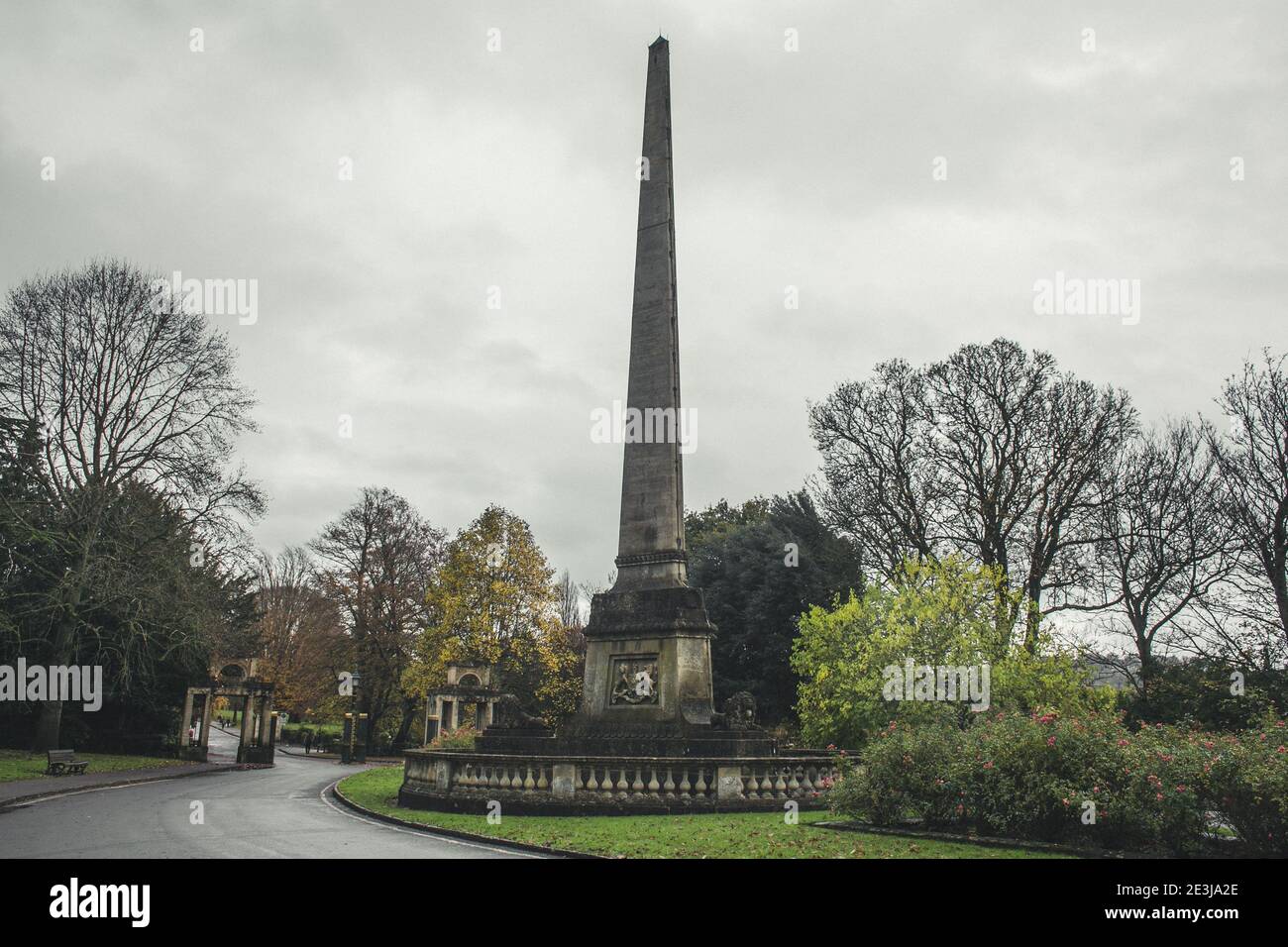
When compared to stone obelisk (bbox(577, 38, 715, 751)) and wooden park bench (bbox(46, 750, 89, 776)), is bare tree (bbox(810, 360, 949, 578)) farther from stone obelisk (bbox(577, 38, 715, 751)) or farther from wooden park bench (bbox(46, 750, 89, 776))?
wooden park bench (bbox(46, 750, 89, 776))

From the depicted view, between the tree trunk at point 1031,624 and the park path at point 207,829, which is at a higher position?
the tree trunk at point 1031,624

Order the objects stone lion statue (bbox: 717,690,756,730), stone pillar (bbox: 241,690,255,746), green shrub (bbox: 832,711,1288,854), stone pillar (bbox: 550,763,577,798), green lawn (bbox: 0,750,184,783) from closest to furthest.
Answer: green shrub (bbox: 832,711,1288,854) < stone pillar (bbox: 550,763,577,798) < stone lion statue (bbox: 717,690,756,730) < green lawn (bbox: 0,750,184,783) < stone pillar (bbox: 241,690,255,746)

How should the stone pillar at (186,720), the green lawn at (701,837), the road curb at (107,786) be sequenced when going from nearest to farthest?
the green lawn at (701,837)
the road curb at (107,786)
the stone pillar at (186,720)

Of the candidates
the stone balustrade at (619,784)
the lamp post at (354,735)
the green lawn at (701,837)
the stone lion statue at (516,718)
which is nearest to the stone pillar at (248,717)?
the lamp post at (354,735)

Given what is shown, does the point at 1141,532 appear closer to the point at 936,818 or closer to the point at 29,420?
the point at 936,818

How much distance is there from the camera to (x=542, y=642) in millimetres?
39000

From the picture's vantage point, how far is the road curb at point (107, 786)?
60.2ft

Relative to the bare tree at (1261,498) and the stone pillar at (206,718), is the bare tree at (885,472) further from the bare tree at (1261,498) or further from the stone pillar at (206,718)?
the stone pillar at (206,718)

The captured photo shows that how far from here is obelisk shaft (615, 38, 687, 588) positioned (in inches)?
752

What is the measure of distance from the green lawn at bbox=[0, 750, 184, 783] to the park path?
9.77 ft

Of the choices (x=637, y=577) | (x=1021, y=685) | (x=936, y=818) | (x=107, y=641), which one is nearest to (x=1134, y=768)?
(x=936, y=818)

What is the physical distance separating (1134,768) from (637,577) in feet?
33.8
